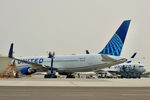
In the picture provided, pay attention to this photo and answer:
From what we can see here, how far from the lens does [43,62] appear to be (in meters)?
69.3

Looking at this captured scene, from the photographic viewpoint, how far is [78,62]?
64562 mm

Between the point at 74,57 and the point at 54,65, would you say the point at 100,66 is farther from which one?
the point at 54,65

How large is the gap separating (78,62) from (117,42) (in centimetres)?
928

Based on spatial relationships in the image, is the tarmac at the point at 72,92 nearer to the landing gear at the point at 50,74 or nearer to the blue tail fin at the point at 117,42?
the blue tail fin at the point at 117,42

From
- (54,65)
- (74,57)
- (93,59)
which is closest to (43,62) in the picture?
(54,65)

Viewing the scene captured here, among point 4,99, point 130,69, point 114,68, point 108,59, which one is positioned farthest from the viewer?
point 114,68

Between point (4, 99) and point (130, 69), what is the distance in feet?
243

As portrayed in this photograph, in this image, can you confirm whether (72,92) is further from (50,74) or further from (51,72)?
(51,72)

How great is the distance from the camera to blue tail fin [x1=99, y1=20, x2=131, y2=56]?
5959cm

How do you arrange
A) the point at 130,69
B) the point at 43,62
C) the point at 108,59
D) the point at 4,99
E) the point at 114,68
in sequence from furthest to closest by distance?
1. the point at 114,68
2. the point at 130,69
3. the point at 43,62
4. the point at 108,59
5. the point at 4,99

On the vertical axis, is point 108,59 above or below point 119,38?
below

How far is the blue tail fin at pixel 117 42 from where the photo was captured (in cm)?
5959

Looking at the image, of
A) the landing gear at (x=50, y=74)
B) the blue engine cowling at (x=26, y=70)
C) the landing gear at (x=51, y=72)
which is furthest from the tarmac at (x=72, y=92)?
the blue engine cowling at (x=26, y=70)

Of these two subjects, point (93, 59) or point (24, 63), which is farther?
point (24, 63)
